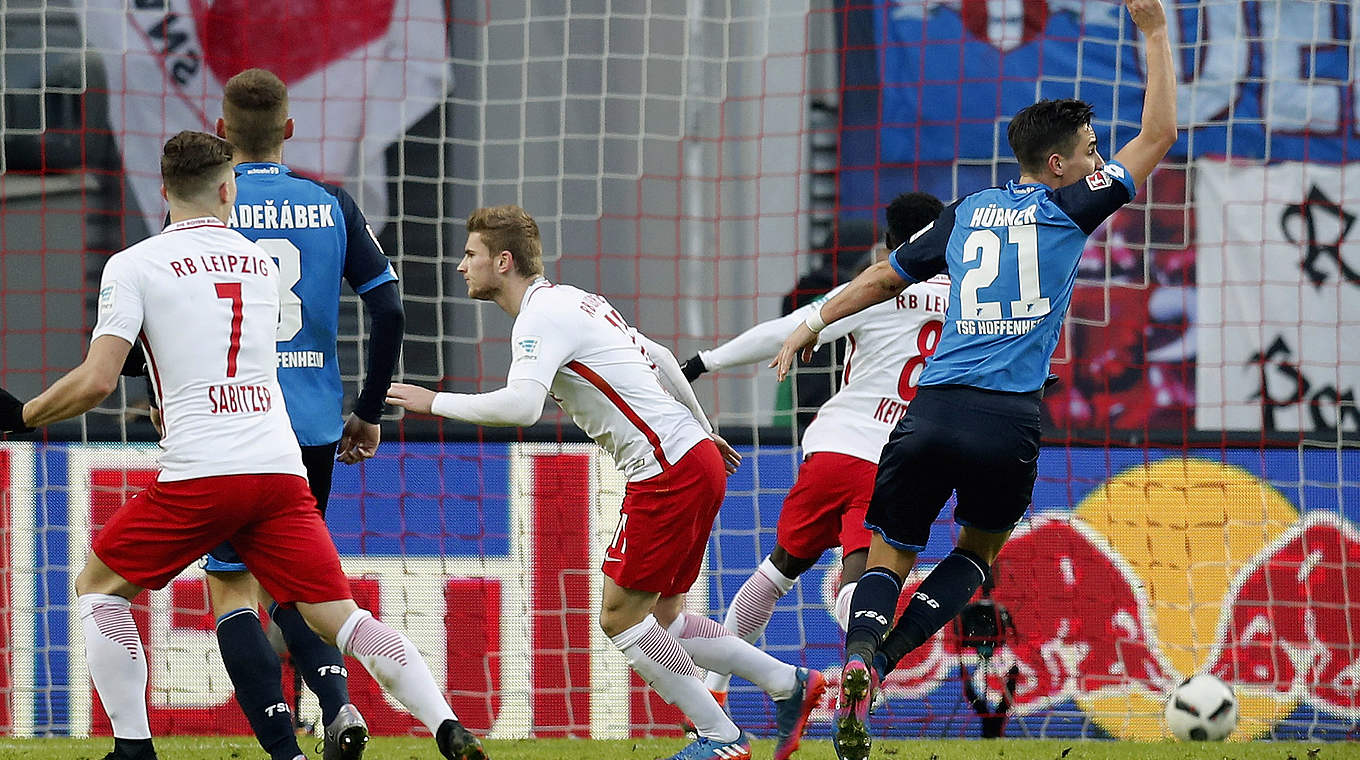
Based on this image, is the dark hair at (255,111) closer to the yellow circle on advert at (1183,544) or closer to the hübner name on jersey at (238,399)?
the hübner name on jersey at (238,399)

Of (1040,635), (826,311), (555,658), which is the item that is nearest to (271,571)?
(826,311)

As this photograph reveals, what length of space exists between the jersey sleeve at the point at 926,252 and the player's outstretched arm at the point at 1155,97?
0.57 metres

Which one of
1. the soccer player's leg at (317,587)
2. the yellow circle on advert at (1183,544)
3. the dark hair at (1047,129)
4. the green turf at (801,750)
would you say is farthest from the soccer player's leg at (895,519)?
the yellow circle on advert at (1183,544)

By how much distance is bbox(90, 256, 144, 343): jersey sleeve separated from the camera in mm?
3900

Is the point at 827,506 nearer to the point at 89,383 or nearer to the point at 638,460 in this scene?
the point at 638,460

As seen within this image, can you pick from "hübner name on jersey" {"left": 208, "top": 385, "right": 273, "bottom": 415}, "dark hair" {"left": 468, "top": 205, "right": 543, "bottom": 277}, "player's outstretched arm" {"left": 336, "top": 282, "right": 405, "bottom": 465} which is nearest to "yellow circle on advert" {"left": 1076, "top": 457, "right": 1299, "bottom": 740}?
"dark hair" {"left": 468, "top": 205, "right": 543, "bottom": 277}

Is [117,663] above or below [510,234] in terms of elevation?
below

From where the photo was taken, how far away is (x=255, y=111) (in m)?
4.77

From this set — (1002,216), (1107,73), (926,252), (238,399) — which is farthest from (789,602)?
(238,399)

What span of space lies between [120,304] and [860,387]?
3.05 m

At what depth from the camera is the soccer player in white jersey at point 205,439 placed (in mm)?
3959

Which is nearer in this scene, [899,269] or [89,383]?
[89,383]

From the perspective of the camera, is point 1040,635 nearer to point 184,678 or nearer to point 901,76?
point 901,76

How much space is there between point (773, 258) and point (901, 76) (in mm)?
1259
